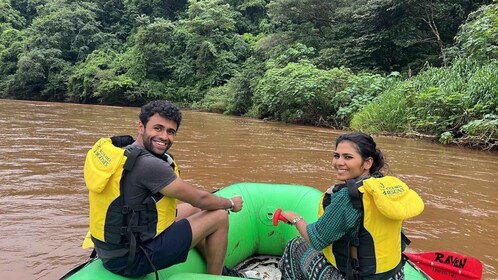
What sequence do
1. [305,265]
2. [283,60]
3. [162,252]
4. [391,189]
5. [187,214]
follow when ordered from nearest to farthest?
1. [391,189]
2. [162,252]
3. [305,265]
4. [187,214]
5. [283,60]

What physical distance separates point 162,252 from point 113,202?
322 mm

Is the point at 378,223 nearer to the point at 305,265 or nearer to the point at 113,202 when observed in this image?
the point at 305,265

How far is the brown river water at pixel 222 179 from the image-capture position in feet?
10.6

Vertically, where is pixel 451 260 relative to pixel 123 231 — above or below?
below

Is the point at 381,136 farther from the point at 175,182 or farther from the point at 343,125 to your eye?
the point at 175,182

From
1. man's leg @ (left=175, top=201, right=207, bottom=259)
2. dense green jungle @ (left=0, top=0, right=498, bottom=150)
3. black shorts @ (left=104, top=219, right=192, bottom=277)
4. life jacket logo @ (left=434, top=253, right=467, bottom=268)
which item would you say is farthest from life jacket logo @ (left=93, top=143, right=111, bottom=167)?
dense green jungle @ (left=0, top=0, right=498, bottom=150)

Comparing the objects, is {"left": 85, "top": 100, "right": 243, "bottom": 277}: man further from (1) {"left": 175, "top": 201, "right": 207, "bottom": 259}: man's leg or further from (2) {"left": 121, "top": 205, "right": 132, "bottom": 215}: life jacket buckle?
(1) {"left": 175, "top": 201, "right": 207, "bottom": 259}: man's leg

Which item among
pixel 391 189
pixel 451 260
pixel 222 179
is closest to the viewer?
pixel 391 189

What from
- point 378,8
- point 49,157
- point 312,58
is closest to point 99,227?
point 49,157

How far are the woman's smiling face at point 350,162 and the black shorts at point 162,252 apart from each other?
78 cm

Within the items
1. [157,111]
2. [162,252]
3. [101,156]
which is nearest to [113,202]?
[101,156]

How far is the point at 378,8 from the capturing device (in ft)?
51.3

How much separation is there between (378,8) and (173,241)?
15.4 meters

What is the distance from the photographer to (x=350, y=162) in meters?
1.88
